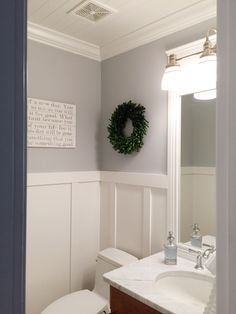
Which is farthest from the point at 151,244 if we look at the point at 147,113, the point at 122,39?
the point at 122,39

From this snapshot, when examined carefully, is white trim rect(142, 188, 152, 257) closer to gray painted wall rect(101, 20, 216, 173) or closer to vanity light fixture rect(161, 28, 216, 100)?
gray painted wall rect(101, 20, 216, 173)

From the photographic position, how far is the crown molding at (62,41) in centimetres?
183

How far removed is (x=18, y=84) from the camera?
15.2 inches

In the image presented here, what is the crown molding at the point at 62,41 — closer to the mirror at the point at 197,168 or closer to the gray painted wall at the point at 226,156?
the mirror at the point at 197,168

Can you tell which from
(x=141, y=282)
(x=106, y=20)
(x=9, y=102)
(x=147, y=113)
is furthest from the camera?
(x=147, y=113)

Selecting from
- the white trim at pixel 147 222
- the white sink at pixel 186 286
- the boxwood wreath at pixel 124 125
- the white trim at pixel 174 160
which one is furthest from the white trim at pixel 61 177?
the white sink at pixel 186 286

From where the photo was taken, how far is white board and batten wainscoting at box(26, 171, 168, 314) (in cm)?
183

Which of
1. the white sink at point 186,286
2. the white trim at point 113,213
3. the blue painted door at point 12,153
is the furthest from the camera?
the white trim at point 113,213

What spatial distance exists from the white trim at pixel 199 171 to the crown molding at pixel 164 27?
2.90 ft

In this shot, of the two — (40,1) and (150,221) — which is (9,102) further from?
(150,221)

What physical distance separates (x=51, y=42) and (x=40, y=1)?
42 cm

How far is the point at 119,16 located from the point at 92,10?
0.18 m

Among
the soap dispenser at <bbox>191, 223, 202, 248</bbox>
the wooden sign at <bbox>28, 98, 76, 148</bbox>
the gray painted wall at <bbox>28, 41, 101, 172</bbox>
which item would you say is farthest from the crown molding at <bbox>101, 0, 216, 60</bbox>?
the soap dispenser at <bbox>191, 223, 202, 248</bbox>

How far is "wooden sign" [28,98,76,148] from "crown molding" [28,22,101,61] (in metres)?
0.43
